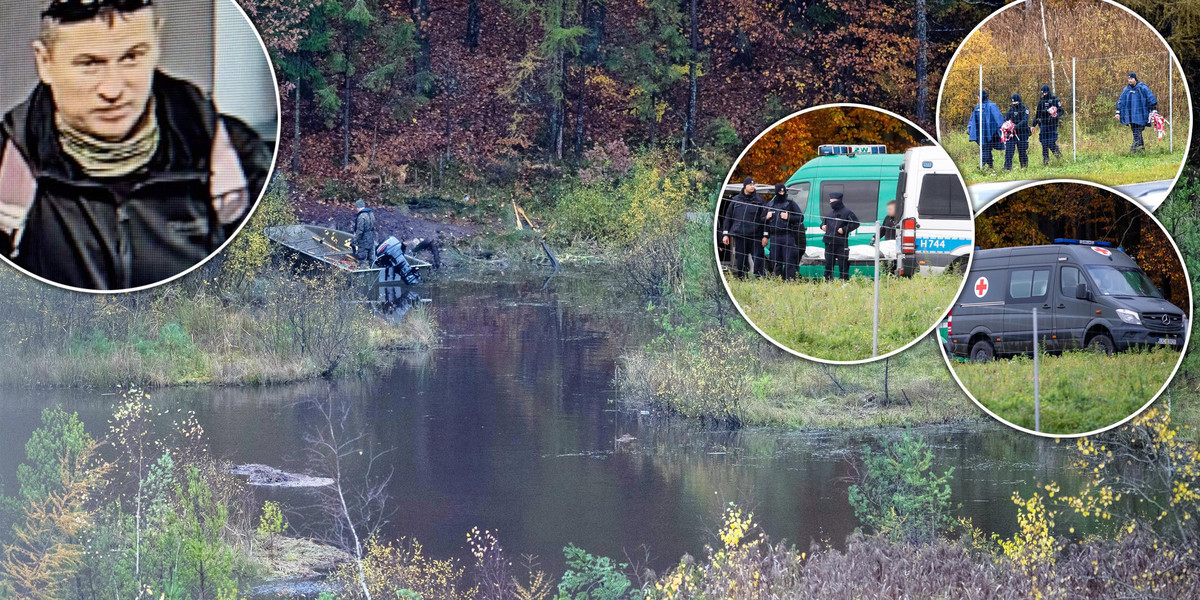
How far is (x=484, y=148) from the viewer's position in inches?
232

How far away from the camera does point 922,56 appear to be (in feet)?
18.8

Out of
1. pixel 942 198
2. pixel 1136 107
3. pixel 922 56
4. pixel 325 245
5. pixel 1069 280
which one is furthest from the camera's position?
pixel 325 245

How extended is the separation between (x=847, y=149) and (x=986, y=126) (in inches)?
30.7

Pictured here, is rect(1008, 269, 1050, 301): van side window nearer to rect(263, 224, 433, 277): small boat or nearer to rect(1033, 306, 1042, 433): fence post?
rect(1033, 306, 1042, 433): fence post

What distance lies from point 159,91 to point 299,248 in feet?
3.23

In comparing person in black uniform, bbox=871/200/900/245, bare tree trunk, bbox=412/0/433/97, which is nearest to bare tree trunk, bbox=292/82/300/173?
bare tree trunk, bbox=412/0/433/97

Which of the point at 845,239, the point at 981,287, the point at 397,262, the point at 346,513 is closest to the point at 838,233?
the point at 845,239

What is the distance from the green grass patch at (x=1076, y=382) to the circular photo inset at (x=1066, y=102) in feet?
2.30

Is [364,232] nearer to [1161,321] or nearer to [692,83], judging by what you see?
[692,83]

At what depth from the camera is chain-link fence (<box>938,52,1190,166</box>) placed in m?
5.18

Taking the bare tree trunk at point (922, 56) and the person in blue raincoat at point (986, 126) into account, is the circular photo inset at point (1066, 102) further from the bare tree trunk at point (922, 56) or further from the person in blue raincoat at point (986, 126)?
the bare tree trunk at point (922, 56)

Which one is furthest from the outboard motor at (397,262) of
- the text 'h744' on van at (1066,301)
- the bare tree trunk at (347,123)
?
the text 'h744' on van at (1066,301)

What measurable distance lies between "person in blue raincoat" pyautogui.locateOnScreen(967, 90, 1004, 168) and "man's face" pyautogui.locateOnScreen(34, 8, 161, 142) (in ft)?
12.0

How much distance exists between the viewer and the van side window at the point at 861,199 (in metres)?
4.76
